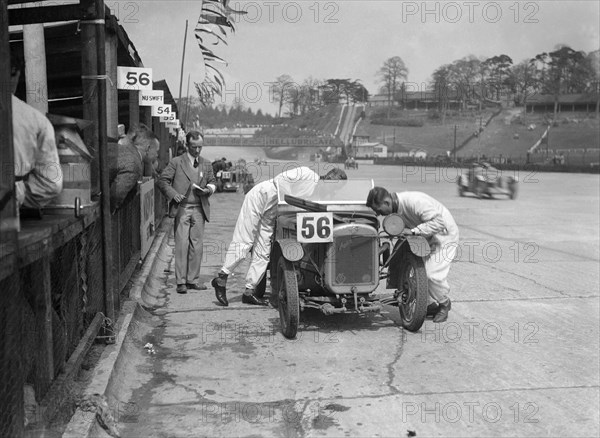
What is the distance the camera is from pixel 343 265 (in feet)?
21.6

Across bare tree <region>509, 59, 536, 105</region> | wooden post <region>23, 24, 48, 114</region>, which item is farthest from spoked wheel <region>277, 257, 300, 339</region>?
bare tree <region>509, 59, 536, 105</region>

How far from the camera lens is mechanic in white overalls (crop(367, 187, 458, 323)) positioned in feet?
23.3

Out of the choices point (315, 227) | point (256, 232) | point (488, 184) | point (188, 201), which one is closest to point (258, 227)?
point (256, 232)

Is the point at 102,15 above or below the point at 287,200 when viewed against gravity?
above

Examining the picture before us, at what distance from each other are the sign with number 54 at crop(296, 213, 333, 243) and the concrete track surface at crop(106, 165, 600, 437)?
93 centimetres

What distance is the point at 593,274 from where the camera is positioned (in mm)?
10039

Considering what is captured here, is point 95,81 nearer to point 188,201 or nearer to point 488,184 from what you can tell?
point 188,201

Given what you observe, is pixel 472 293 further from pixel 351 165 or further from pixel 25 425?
pixel 351 165

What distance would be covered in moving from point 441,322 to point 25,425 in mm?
4620

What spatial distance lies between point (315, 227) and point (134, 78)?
14.8ft

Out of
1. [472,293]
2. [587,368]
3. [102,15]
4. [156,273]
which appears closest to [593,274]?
[472,293]

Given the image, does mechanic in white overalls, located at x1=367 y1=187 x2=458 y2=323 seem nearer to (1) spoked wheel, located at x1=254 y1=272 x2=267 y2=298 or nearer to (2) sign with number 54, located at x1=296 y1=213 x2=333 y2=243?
(2) sign with number 54, located at x1=296 y1=213 x2=333 y2=243

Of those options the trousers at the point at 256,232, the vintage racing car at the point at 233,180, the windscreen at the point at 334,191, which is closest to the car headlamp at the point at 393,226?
the windscreen at the point at 334,191

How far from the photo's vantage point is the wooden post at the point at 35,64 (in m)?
7.07
